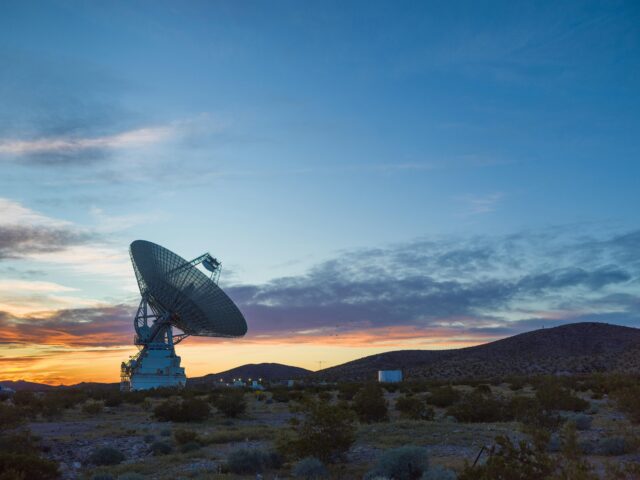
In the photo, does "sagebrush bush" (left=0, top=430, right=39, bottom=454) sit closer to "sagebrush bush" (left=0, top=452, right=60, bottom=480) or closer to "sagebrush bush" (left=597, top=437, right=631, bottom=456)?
"sagebrush bush" (left=0, top=452, right=60, bottom=480)

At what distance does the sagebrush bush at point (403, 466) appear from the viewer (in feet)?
43.5

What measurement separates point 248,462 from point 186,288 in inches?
1531

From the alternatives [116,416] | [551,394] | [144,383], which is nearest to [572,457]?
[551,394]

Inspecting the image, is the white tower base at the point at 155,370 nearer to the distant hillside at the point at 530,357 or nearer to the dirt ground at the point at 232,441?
the dirt ground at the point at 232,441

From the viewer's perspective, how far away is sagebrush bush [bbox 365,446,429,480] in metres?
13.3

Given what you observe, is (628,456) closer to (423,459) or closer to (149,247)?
(423,459)

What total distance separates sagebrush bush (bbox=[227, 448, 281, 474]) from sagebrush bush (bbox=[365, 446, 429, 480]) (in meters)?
3.37

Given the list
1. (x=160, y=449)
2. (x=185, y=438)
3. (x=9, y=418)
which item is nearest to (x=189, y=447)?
(x=160, y=449)

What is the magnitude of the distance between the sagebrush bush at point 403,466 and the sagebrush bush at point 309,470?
48.5 inches

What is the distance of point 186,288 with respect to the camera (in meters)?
52.7

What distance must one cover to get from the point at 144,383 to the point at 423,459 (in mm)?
49754

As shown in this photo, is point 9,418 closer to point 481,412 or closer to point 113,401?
point 481,412

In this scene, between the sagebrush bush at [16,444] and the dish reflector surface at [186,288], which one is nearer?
the sagebrush bush at [16,444]

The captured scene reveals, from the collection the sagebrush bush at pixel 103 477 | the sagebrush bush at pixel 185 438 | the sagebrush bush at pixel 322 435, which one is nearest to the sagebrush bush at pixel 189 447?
the sagebrush bush at pixel 185 438
